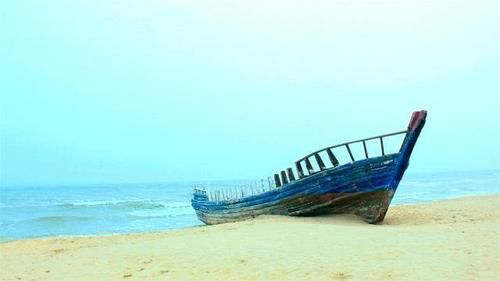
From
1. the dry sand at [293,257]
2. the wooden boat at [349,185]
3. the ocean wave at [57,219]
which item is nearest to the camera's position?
the dry sand at [293,257]

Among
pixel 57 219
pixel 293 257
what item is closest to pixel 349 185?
pixel 293 257

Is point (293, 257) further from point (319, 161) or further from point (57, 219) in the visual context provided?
point (57, 219)

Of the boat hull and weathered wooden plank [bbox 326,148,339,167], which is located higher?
weathered wooden plank [bbox 326,148,339,167]

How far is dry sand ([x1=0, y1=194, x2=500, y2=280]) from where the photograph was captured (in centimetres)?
679

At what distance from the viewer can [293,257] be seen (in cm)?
783

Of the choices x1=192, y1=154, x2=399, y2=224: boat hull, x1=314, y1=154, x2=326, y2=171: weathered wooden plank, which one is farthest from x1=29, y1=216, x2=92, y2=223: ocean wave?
x1=314, y1=154, x2=326, y2=171: weathered wooden plank

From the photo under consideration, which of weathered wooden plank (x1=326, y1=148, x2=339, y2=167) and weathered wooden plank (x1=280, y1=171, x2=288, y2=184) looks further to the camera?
weathered wooden plank (x1=280, y1=171, x2=288, y2=184)

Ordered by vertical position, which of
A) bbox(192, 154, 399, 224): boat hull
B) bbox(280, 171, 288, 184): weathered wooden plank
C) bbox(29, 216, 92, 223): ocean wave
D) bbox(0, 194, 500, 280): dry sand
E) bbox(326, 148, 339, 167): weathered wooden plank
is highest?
bbox(29, 216, 92, 223): ocean wave

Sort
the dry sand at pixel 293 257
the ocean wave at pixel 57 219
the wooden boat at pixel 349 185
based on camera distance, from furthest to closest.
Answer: the ocean wave at pixel 57 219
the wooden boat at pixel 349 185
the dry sand at pixel 293 257

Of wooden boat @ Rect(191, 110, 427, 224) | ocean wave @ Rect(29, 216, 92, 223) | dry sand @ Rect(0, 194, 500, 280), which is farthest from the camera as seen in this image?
ocean wave @ Rect(29, 216, 92, 223)

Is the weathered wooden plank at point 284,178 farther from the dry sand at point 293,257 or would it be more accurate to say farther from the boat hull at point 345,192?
the dry sand at point 293,257

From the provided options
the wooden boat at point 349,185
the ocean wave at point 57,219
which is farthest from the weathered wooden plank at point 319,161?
the ocean wave at point 57,219

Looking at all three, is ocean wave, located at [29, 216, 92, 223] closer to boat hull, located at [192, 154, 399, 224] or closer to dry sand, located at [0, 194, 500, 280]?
dry sand, located at [0, 194, 500, 280]

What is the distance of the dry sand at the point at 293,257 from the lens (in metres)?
6.79
